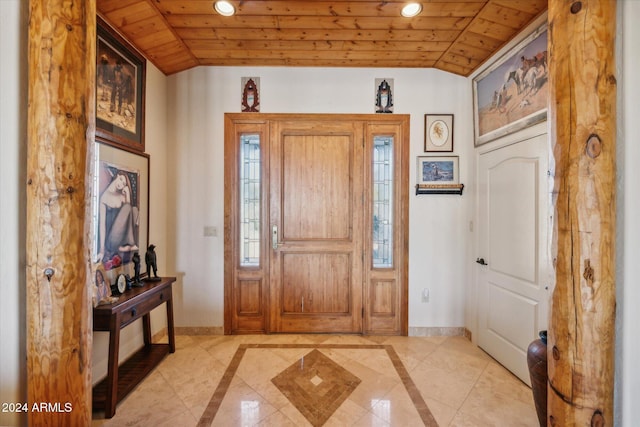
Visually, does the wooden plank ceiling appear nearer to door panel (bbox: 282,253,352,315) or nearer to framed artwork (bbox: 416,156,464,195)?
framed artwork (bbox: 416,156,464,195)

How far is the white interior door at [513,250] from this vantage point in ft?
6.41

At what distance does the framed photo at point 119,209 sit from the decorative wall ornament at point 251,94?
1.13m

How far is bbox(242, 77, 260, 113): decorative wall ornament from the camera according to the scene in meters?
2.79

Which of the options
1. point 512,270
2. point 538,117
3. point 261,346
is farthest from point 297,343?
point 538,117

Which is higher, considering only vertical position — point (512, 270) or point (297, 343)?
point (512, 270)

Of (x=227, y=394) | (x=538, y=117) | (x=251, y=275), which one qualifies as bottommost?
(x=227, y=394)

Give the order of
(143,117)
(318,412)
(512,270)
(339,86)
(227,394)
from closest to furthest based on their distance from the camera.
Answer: (318,412) < (227,394) < (512,270) < (143,117) < (339,86)

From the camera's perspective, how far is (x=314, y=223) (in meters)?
2.84

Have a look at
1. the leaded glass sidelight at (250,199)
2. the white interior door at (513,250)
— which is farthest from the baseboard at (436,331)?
the leaded glass sidelight at (250,199)

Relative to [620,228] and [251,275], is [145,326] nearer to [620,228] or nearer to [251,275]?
[251,275]

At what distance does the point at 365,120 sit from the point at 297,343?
2.47 m

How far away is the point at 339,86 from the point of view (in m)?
2.81

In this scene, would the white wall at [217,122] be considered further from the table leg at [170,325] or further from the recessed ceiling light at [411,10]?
the recessed ceiling light at [411,10]
